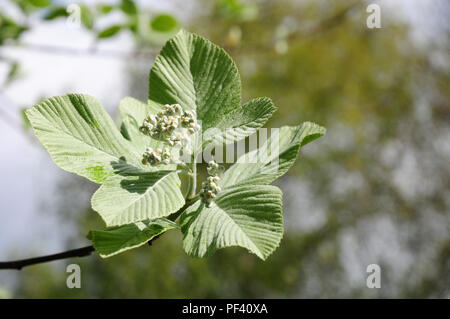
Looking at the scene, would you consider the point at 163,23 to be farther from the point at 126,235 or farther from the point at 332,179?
the point at 332,179

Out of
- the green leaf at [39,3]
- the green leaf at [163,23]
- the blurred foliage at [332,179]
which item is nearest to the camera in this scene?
the green leaf at [39,3]

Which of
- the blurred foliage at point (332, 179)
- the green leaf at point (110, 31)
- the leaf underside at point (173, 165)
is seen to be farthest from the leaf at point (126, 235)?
the blurred foliage at point (332, 179)

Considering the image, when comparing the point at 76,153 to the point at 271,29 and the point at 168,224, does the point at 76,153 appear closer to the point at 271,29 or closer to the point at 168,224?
the point at 168,224

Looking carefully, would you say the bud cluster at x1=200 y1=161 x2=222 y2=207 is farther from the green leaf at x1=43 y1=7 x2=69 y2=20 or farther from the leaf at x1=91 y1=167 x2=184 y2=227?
the green leaf at x1=43 y1=7 x2=69 y2=20

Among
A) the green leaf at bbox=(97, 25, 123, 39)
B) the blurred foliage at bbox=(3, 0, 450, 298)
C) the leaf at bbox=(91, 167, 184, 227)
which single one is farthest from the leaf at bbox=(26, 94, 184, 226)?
the blurred foliage at bbox=(3, 0, 450, 298)

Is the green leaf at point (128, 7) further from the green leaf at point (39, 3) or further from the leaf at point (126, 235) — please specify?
the leaf at point (126, 235)
